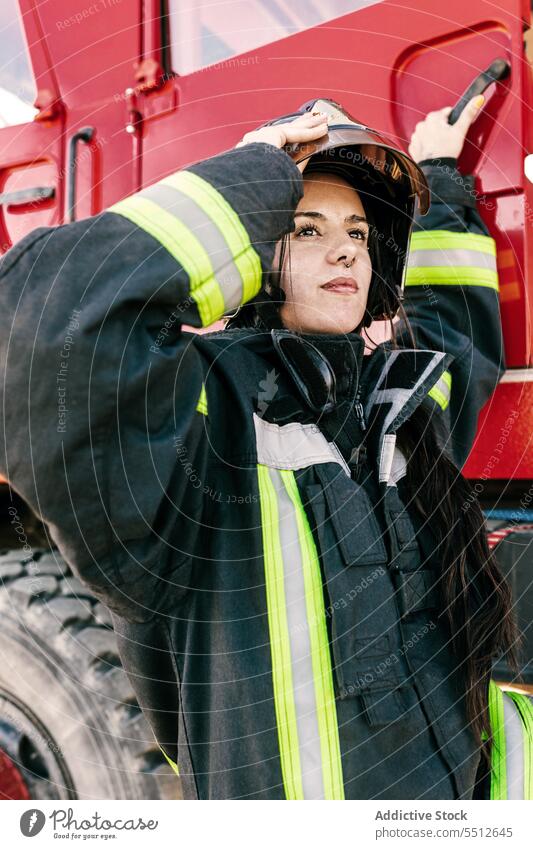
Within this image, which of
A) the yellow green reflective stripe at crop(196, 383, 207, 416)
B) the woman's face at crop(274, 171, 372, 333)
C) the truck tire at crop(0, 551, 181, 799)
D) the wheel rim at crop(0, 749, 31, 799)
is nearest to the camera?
the yellow green reflective stripe at crop(196, 383, 207, 416)

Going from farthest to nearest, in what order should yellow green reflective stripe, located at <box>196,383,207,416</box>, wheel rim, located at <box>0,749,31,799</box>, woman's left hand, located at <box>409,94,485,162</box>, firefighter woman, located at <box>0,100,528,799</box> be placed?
wheel rim, located at <box>0,749,31,799</box> < woman's left hand, located at <box>409,94,485,162</box> < yellow green reflective stripe, located at <box>196,383,207,416</box> < firefighter woman, located at <box>0,100,528,799</box>

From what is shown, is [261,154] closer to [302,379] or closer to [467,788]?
[302,379]

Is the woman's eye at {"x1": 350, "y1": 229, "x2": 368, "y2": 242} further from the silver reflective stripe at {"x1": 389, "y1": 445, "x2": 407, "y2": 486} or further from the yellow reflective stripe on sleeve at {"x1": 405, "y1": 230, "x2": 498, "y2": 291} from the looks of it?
Answer: the silver reflective stripe at {"x1": 389, "y1": 445, "x2": 407, "y2": 486}

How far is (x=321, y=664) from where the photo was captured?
→ 1130 millimetres

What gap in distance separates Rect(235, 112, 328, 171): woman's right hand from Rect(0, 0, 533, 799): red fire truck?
1.25 ft

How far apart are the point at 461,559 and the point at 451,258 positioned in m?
0.66


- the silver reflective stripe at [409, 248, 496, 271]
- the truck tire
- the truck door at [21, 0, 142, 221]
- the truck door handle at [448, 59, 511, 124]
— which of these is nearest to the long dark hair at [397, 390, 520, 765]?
the silver reflective stripe at [409, 248, 496, 271]

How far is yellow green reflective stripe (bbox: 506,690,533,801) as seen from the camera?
1344 mm

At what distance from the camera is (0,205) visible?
2.06 m

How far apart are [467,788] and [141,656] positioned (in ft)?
1.92

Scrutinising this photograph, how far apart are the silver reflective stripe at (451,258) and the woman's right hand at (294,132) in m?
0.47

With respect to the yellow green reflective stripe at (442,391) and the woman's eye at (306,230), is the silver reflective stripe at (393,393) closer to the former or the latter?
the yellow green reflective stripe at (442,391)

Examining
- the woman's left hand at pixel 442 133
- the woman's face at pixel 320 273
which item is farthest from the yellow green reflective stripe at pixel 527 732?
the woman's left hand at pixel 442 133

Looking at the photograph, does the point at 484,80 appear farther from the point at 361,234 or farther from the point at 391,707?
the point at 391,707
